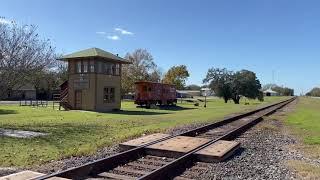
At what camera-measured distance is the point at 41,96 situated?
104625 mm

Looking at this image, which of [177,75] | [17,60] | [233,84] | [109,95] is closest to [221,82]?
[233,84]

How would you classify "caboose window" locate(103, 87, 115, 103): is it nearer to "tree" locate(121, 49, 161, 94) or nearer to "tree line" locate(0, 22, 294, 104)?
"tree line" locate(0, 22, 294, 104)

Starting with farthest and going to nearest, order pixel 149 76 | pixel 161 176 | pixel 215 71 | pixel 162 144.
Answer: pixel 149 76
pixel 215 71
pixel 162 144
pixel 161 176

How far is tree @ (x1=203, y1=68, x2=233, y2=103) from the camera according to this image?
89.1 m

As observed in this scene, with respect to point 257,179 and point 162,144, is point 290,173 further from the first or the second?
point 162,144

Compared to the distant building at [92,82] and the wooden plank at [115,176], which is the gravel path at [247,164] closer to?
the wooden plank at [115,176]

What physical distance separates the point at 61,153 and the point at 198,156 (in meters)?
3.73

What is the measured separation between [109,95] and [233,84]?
4996 centimetres

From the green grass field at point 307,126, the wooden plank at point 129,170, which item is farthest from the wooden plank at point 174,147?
the green grass field at point 307,126

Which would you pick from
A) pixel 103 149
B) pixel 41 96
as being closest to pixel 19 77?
pixel 103 149

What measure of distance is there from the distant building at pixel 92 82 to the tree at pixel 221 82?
48762mm

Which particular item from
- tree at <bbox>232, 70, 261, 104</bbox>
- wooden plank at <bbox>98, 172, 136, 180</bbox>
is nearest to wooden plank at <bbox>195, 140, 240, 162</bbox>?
wooden plank at <bbox>98, 172, 136, 180</bbox>

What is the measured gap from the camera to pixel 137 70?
315 ft

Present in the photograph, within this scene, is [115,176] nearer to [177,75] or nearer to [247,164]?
[247,164]
